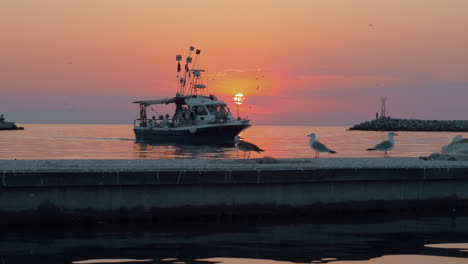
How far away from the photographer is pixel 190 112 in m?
69.9

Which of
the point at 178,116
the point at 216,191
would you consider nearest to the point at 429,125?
the point at 178,116

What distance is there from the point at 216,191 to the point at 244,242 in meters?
2.29

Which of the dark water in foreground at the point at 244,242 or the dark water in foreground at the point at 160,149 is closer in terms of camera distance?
the dark water in foreground at the point at 244,242

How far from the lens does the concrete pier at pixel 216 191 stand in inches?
581

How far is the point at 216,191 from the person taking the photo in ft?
51.7

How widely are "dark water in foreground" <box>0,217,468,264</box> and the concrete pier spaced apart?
500 millimetres

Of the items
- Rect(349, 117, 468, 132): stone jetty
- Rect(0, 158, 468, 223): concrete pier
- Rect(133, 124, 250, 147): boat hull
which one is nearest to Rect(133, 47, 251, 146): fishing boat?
Rect(133, 124, 250, 147): boat hull

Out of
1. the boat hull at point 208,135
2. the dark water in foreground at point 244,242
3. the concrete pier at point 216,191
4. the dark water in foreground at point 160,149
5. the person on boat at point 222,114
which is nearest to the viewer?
the dark water in foreground at point 244,242

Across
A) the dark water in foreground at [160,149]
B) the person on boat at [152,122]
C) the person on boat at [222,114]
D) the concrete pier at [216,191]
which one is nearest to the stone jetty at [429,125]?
the dark water in foreground at [160,149]

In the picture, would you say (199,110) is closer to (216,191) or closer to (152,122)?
(152,122)

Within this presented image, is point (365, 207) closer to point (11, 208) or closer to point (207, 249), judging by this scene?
point (207, 249)

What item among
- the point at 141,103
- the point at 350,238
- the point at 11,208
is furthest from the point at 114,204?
the point at 141,103

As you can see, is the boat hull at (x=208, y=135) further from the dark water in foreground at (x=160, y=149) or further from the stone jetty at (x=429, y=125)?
the stone jetty at (x=429, y=125)

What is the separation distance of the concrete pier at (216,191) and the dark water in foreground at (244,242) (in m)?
0.50
